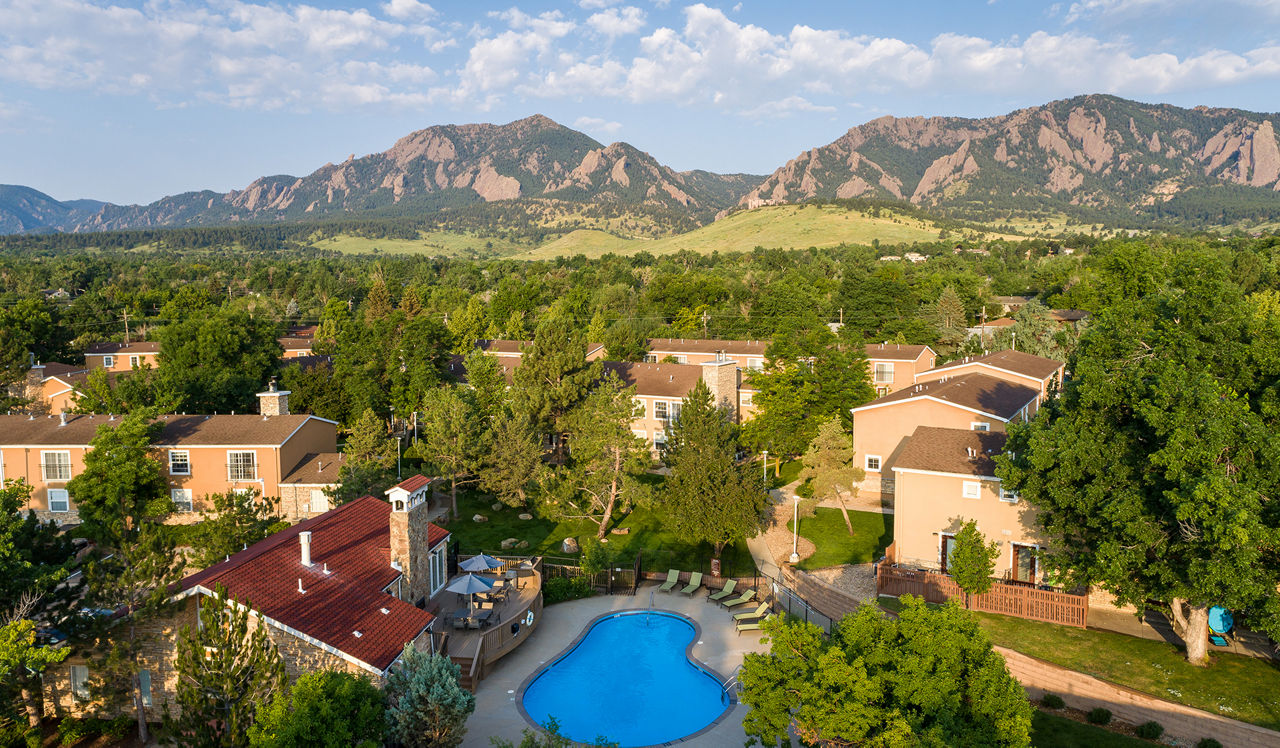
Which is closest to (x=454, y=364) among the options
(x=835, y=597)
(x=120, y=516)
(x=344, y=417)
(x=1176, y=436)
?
(x=344, y=417)

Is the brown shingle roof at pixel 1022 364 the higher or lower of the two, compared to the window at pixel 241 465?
higher

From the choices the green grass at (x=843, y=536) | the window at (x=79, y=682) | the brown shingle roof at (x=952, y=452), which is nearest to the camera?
the window at (x=79, y=682)

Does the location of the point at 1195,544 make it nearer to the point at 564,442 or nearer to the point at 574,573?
the point at 574,573

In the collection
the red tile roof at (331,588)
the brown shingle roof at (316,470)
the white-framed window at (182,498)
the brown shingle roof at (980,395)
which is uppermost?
the brown shingle roof at (980,395)

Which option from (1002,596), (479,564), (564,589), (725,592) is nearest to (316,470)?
(479,564)


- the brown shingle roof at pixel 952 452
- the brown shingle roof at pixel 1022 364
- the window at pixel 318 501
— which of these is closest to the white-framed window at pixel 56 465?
the window at pixel 318 501

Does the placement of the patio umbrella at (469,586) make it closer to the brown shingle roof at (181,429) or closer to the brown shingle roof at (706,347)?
the brown shingle roof at (181,429)

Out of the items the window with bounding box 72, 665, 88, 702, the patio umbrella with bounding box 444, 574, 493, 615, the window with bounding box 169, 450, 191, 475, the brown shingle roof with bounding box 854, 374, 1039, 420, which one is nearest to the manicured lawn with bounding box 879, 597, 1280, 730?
the patio umbrella with bounding box 444, 574, 493, 615

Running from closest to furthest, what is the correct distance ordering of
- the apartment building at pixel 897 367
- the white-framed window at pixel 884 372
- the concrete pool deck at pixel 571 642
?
the concrete pool deck at pixel 571 642, the apartment building at pixel 897 367, the white-framed window at pixel 884 372

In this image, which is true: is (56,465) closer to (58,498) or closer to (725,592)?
(58,498)
